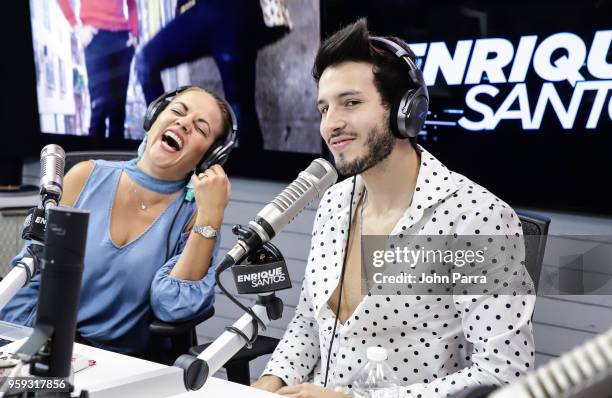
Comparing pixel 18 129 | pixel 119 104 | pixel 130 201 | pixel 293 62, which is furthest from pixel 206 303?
pixel 18 129

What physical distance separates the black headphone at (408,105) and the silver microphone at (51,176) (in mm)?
762

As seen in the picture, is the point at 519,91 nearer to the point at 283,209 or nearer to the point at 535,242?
the point at 535,242

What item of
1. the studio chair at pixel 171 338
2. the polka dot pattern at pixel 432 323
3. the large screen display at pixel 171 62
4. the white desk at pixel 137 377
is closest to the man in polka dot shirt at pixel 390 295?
the polka dot pattern at pixel 432 323

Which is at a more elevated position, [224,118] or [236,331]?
[224,118]

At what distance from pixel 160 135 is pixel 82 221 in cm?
151

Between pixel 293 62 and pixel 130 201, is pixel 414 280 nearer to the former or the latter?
pixel 130 201

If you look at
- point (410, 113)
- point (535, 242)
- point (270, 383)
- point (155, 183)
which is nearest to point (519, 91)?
point (535, 242)

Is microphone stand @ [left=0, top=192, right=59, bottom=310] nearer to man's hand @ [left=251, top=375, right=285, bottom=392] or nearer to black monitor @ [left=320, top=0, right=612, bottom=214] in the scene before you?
man's hand @ [left=251, top=375, right=285, bottom=392]

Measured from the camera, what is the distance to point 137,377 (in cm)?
137

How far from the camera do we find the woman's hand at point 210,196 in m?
2.16

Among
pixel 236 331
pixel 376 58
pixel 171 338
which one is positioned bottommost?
pixel 171 338

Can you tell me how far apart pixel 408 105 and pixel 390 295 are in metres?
0.44

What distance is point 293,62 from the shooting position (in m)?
3.20

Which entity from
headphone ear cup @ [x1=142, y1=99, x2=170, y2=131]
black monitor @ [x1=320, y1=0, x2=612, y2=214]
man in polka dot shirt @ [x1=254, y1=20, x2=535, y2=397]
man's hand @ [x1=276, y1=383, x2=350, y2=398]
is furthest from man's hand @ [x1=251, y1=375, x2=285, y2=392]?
black monitor @ [x1=320, y1=0, x2=612, y2=214]
